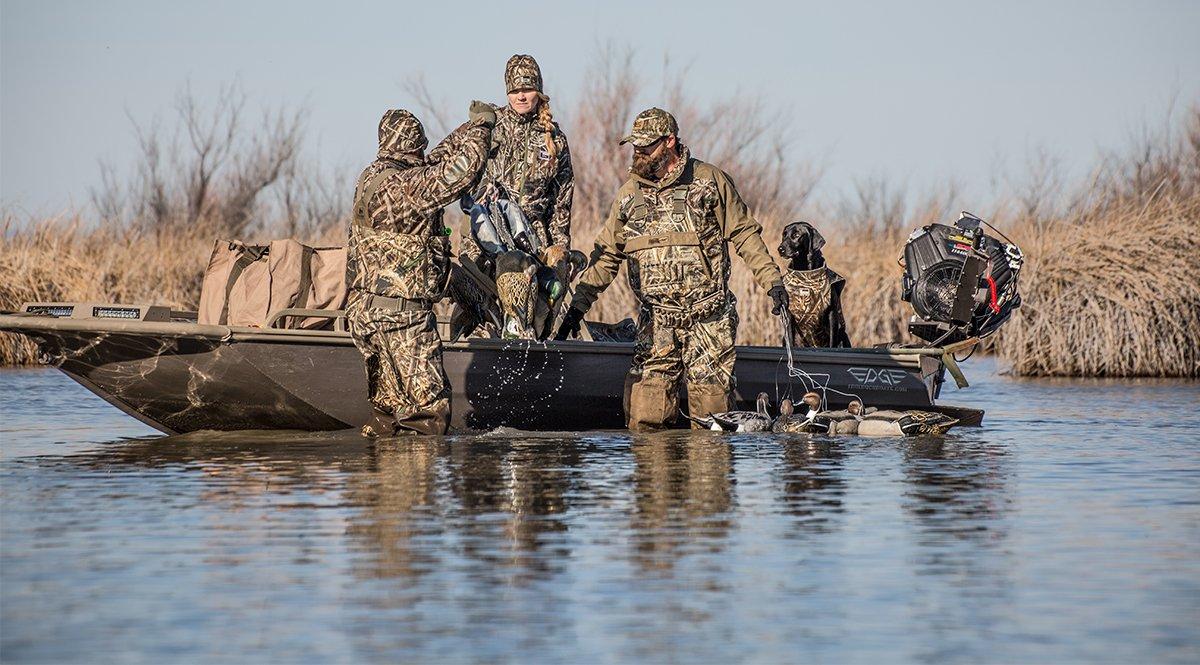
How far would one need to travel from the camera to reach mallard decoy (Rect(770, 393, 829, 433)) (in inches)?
450

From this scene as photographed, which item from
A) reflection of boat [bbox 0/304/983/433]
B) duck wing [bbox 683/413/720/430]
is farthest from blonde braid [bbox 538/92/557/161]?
duck wing [bbox 683/413/720/430]

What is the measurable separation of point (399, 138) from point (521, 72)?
1.04m

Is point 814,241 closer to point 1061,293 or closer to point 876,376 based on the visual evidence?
point 876,376

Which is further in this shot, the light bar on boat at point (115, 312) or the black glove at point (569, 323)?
the black glove at point (569, 323)

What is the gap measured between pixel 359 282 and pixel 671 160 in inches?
81.6

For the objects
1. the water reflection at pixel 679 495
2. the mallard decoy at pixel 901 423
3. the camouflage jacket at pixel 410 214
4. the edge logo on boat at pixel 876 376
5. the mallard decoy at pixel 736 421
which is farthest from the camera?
the edge logo on boat at pixel 876 376

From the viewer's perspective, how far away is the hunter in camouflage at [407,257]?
10.0 m

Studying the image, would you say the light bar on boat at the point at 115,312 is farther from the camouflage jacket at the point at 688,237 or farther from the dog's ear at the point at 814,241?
the dog's ear at the point at 814,241

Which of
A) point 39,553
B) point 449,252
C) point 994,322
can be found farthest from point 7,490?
point 994,322

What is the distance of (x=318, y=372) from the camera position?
35.7ft

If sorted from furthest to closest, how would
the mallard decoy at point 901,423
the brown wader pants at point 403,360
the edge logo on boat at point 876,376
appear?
the edge logo on boat at point 876,376, the mallard decoy at point 901,423, the brown wader pants at point 403,360

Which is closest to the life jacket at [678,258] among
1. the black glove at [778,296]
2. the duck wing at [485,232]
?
the black glove at [778,296]

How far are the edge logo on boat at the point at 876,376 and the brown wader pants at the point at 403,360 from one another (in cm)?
308

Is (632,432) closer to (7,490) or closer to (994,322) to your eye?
Answer: (994,322)
